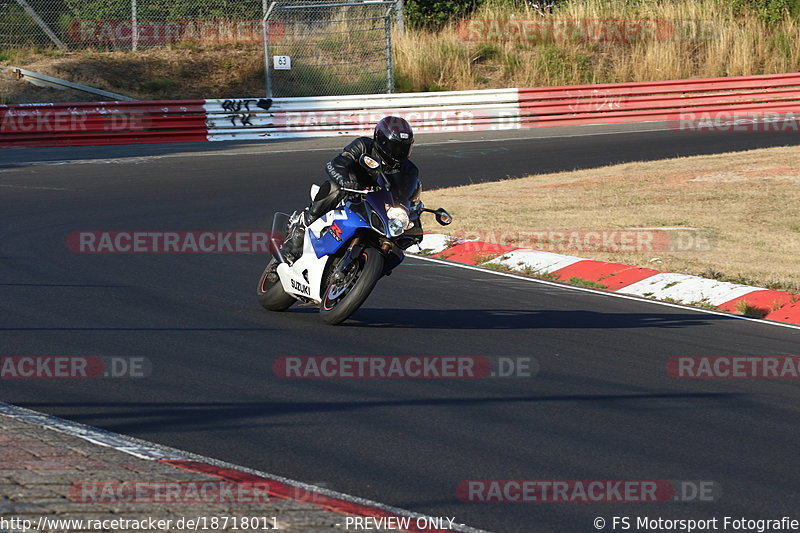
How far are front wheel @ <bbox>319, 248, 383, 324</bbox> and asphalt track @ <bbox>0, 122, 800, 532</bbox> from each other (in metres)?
0.17

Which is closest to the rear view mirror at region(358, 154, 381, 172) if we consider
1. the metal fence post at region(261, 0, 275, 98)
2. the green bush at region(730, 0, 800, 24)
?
the metal fence post at region(261, 0, 275, 98)

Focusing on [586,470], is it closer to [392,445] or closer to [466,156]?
[392,445]

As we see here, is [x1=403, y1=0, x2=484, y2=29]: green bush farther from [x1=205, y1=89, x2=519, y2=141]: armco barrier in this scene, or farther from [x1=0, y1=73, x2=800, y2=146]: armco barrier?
[x1=205, y1=89, x2=519, y2=141]: armco barrier

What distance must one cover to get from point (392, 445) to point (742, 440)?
6.25 ft

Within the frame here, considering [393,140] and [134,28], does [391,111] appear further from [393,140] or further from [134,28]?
[393,140]

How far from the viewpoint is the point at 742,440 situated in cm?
613

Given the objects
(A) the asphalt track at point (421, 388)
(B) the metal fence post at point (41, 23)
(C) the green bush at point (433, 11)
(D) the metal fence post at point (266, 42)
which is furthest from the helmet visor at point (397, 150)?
(C) the green bush at point (433, 11)

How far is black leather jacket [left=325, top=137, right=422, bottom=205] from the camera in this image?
29.3 feet

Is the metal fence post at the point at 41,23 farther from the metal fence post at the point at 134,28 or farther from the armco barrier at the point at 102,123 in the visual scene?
the armco barrier at the point at 102,123

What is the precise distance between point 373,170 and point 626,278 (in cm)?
405

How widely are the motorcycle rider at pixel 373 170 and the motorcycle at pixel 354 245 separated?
5 cm

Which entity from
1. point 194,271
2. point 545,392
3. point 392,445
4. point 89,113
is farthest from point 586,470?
point 89,113

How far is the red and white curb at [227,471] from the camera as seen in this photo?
4809 millimetres

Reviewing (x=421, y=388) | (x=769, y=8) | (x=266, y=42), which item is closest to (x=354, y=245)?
(x=421, y=388)
